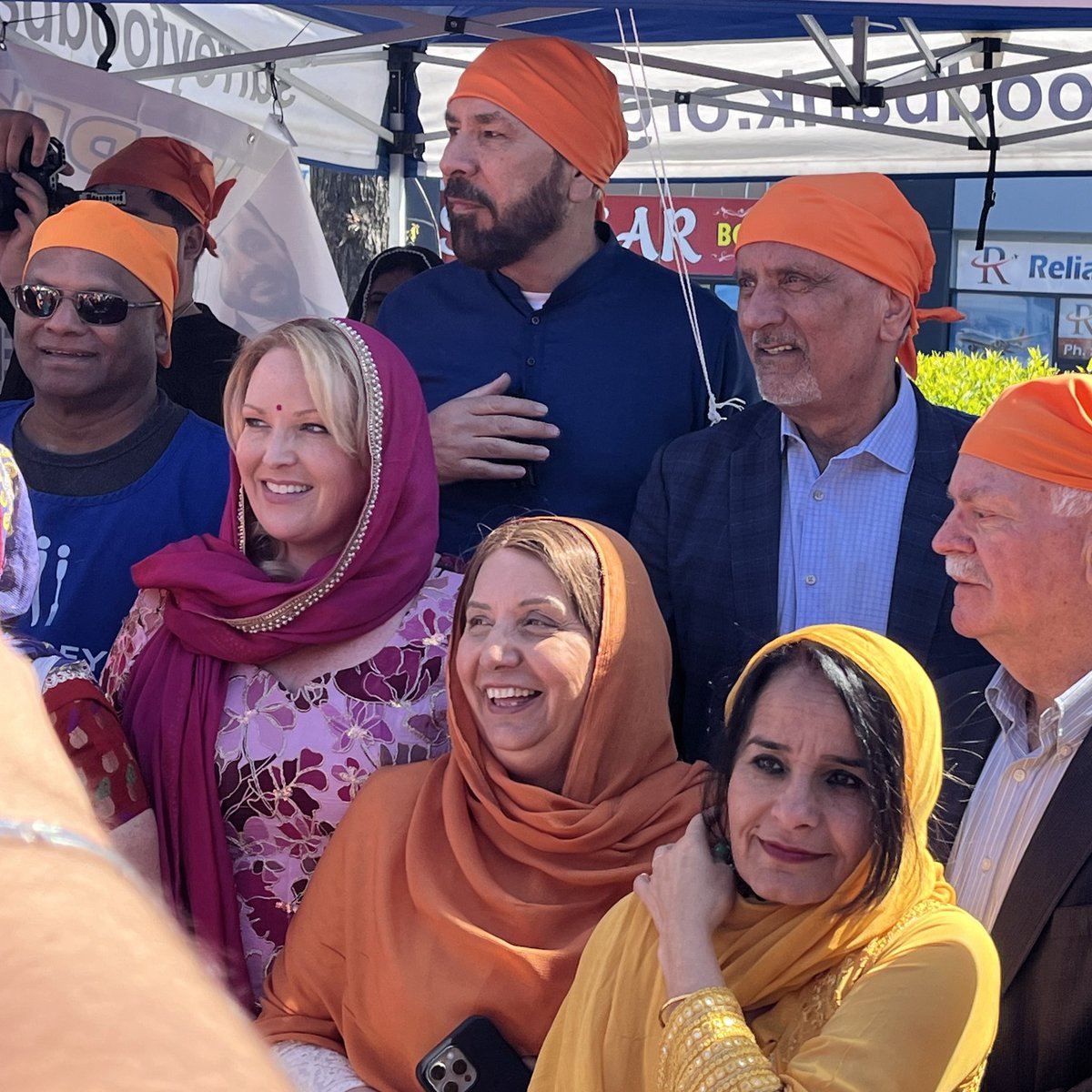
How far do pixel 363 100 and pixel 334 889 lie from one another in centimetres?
452

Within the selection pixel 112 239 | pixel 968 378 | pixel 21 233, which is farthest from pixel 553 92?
pixel 968 378

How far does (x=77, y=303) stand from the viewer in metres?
3.29

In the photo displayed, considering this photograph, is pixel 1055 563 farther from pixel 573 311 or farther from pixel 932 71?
pixel 932 71

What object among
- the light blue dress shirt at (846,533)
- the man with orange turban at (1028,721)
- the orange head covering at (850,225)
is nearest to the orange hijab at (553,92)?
the orange head covering at (850,225)

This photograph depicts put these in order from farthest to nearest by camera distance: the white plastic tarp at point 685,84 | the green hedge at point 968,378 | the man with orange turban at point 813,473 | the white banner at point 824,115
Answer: the green hedge at point 968,378 < the white banner at point 824,115 < the white plastic tarp at point 685,84 < the man with orange turban at point 813,473

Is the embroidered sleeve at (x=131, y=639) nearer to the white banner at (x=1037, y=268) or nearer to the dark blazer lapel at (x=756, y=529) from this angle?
the dark blazer lapel at (x=756, y=529)

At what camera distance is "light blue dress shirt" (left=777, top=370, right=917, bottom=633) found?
288 cm

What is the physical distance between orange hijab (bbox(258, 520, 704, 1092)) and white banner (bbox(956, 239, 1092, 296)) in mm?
11661

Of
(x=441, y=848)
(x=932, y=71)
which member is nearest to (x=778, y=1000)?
(x=441, y=848)

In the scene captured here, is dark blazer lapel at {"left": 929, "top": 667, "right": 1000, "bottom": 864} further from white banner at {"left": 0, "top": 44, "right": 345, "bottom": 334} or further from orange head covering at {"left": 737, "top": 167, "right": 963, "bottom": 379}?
white banner at {"left": 0, "top": 44, "right": 345, "bottom": 334}

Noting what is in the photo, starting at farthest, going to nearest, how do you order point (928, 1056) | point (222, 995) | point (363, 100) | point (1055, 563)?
point (363, 100)
point (1055, 563)
point (928, 1056)
point (222, 995)

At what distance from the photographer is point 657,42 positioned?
5488 millimetres

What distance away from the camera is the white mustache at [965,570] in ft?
7.55

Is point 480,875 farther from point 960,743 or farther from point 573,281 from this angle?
point 573,281
